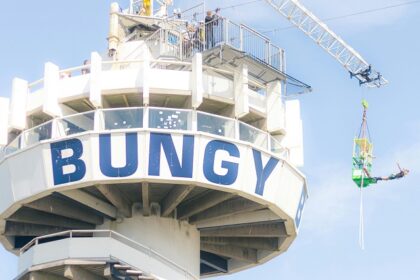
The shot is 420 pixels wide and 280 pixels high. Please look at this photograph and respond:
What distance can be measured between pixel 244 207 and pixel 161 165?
597 cm

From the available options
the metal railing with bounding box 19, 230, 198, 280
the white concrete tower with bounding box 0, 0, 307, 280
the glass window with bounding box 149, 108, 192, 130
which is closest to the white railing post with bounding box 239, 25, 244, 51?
the white concrete tower with bounding box 0, 0, 307, 280

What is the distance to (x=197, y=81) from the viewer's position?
6097 centimetres

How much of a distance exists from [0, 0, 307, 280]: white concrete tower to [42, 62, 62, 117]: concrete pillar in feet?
0.19

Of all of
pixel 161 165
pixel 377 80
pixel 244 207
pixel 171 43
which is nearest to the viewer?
pixel 161 165

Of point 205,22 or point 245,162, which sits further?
point 205,22

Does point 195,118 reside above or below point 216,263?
above

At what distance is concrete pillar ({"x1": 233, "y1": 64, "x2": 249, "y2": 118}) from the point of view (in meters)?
61.8

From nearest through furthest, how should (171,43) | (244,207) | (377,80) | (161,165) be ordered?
1. (161,165)
2. (244,207)
3. (171,43)
4. (377,80)

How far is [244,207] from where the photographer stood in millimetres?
62594

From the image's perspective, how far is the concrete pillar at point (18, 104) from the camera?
62.6 m

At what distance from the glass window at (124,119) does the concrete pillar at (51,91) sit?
9.19ft

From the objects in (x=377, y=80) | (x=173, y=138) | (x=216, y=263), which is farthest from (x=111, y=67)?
(x=377, y=80)

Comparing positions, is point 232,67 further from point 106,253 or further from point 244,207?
point 106,253

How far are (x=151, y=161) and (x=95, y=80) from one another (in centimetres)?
516
